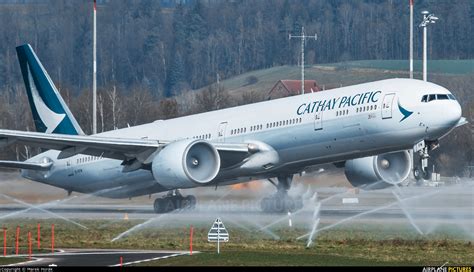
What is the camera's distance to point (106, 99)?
103m

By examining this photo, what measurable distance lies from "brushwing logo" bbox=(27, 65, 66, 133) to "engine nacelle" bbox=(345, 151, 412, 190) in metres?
12.9

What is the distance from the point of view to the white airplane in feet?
147

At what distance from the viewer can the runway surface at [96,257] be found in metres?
30.0

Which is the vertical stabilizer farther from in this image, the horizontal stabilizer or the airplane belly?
the airplane belly

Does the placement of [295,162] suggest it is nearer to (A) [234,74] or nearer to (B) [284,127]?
(B) [284,127]

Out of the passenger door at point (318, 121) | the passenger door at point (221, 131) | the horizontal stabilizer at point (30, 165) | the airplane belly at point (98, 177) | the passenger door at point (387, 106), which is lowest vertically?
the airplane belly at point (98, 177)

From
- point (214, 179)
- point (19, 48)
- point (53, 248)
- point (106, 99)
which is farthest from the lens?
point (106, 99)

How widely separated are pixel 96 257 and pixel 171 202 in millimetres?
19583

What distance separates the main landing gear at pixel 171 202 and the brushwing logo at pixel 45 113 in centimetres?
679

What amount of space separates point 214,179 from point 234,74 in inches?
4741

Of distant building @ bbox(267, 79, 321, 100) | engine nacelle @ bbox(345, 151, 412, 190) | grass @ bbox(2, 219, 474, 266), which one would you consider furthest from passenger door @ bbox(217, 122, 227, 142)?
distant building @ bbox(267, 79, 321, 100)

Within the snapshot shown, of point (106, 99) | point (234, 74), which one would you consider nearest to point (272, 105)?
point (106, 99)

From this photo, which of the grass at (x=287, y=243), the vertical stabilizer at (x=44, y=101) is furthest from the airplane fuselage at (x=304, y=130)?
the grass at (x=287, y=243)

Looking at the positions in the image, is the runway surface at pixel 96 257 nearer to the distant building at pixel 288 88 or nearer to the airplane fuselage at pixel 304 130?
the airplane fuselage at pixel 304 130
